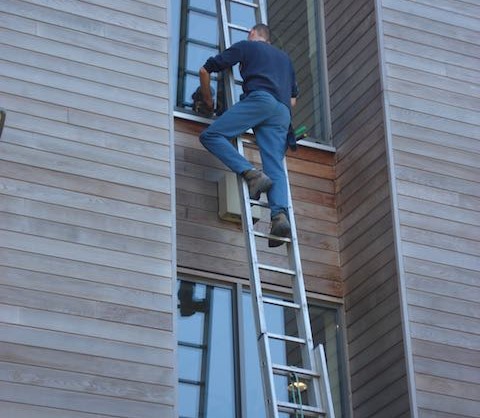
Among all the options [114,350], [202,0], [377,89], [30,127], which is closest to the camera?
[114,350]

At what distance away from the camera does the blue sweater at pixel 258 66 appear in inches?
Result: 420

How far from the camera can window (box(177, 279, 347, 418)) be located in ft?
33.2

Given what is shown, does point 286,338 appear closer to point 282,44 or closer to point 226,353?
point 226,353

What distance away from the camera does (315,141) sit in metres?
11.6

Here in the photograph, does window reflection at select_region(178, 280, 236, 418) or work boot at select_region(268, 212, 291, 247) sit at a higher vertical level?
work boot at select_region(268, 212, 291, 247)

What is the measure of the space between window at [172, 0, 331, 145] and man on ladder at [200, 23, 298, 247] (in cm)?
60

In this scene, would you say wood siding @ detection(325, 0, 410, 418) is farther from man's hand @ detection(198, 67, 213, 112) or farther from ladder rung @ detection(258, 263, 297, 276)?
man's hand @ detection(198, 67, 213, 112)

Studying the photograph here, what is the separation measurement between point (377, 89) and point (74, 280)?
3278 millimetres

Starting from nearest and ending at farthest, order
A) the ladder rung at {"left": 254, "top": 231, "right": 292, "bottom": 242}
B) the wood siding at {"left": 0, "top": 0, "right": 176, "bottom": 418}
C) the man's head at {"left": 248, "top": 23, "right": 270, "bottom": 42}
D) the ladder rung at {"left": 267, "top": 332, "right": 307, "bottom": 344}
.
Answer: the wood siding at {"left": 0, "top": 0, "right": 176, "bottom": 418} < the ladder rung at {"left": 267, "top": 332, "right": 307, "bottom": 344} < the ladder rung at {"left": 254, "top": 231, "right": 292, "bottom": 242} < the man's head at {"left": 248, "top": 23, "right": 270, "bottom": 42}

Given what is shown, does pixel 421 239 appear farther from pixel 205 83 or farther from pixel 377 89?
pixel 205 83

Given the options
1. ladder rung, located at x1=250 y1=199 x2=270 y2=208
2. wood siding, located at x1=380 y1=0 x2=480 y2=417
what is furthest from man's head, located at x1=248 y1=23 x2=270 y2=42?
ladder rung, located at x1=250 y1=199 x2=270 y2=208

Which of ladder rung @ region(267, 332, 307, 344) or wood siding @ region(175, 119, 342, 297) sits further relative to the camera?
wood siding @ region(175, 119, 342, 297)

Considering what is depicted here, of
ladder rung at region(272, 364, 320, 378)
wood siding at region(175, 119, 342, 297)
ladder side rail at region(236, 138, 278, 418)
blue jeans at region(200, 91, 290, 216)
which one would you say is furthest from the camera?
wood siding at region(175, 119, 342, 297)

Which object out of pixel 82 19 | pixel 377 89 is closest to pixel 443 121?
pixel 377 89
